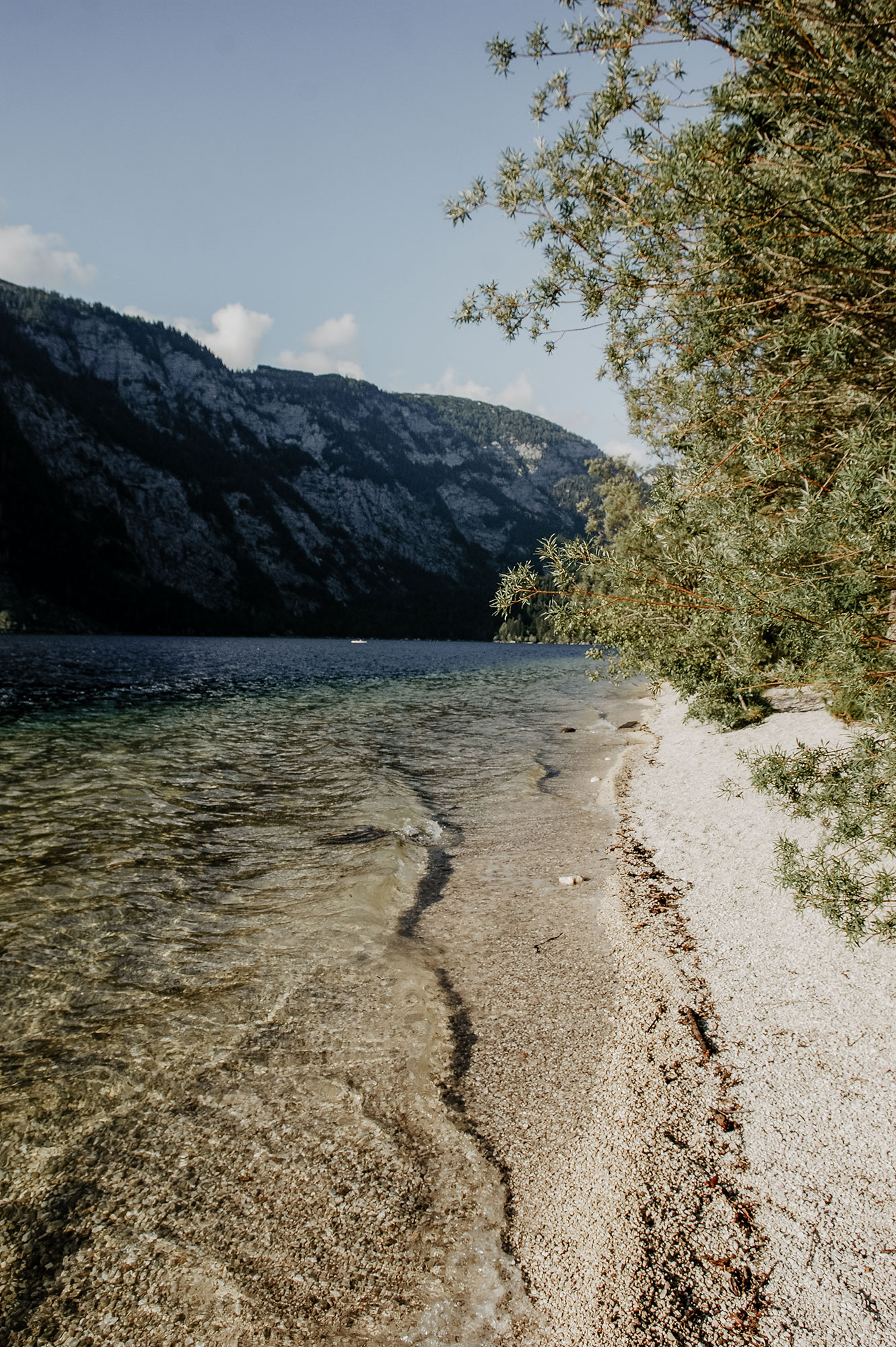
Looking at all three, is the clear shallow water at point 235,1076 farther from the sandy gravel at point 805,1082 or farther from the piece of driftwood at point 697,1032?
the piece of driftwood at point 697,1032

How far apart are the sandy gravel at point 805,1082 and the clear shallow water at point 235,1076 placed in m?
1.81

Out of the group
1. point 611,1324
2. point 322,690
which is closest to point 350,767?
point 611,1324

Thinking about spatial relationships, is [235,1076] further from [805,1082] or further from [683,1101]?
[805,1082]

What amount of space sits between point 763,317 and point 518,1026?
24.1 ft

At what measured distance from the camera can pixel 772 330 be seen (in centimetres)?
523

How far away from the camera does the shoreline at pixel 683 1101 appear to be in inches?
143

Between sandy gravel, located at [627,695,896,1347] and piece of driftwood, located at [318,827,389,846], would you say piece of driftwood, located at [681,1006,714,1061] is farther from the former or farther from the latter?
piece of driftwood, located at [318,827,389,846]

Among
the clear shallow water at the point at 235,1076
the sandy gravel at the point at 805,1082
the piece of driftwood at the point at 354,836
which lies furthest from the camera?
the piece of driftwood at the point at 354,836

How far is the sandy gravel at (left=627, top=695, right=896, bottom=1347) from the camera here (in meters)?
3.58

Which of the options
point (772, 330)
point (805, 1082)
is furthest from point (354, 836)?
point (772, 330)

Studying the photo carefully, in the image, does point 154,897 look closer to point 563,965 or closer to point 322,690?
point 563,965

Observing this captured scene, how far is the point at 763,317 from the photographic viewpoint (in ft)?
18.0

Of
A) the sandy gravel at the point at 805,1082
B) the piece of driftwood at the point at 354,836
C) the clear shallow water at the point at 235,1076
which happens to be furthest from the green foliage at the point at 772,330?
the piece of driftwood at the point at 354,836

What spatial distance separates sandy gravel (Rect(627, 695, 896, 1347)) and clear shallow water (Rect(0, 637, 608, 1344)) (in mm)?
1810
